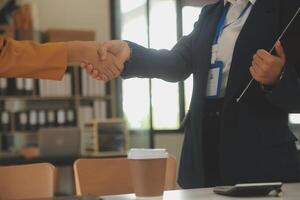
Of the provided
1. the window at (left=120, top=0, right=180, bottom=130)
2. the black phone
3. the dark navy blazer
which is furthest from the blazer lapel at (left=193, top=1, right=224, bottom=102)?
the window at (left=120, top=0, right=180, bottom=130)

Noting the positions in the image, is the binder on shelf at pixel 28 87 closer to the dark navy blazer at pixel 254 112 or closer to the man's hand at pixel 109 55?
the man's hand at pixel 109 55

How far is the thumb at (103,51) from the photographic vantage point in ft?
6.03

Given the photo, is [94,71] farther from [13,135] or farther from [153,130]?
[13,135]

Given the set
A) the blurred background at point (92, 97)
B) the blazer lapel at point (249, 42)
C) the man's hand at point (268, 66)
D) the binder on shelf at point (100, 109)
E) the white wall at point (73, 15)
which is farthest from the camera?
the white wall at point (73, 15)

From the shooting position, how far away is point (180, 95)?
609cm

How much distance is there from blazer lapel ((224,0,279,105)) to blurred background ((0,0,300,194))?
4.03 metres

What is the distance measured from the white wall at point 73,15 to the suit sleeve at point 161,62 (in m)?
4.84

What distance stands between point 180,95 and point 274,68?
15.4ft

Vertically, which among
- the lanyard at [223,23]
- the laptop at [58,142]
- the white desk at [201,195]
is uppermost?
the lanyard at [223,23]

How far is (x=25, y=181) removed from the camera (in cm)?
186

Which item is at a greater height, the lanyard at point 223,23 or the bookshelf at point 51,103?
the lanyard at point 223,23

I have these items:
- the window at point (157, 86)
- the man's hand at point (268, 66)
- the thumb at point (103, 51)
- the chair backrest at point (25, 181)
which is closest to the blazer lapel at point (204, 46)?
the man's hand at point (268, 66)

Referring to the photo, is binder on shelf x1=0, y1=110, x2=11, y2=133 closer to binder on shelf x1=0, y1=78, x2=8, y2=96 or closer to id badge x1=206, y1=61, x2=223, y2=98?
binder on shelf x1=0, y1=78, x2=8, y2=96

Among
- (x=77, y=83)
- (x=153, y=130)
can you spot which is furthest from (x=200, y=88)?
(x=77, y=83)
